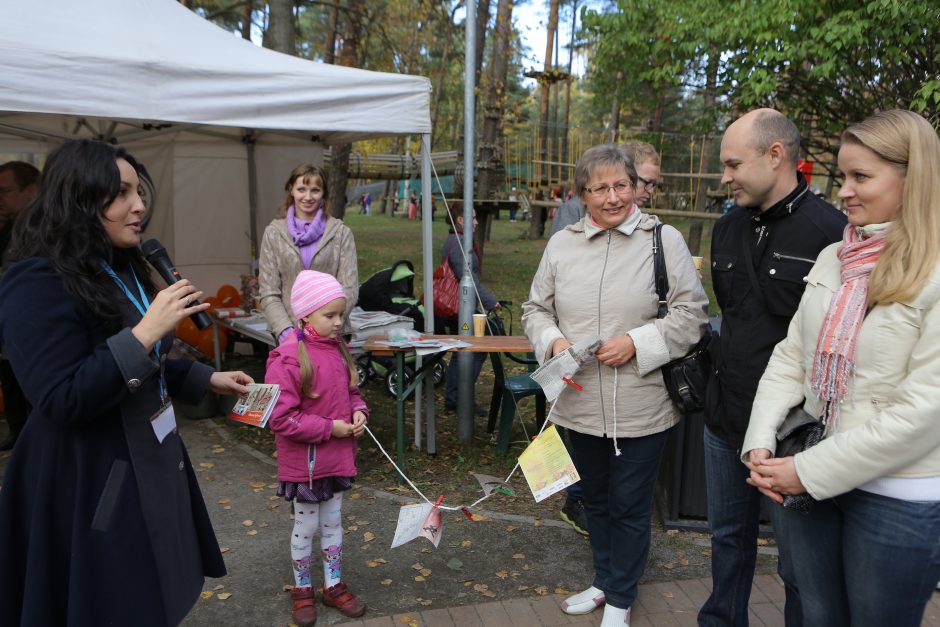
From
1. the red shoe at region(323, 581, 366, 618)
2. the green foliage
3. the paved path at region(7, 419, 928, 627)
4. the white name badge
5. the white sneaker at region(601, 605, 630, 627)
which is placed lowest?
the paved path at region(7, 419, 928, 627)

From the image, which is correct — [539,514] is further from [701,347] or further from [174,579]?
[174,579]

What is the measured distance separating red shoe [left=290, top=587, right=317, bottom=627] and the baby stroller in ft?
11.0

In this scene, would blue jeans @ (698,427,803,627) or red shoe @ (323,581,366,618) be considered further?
red shoe @ (323,581,366,618)

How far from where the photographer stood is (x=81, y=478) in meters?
1.76

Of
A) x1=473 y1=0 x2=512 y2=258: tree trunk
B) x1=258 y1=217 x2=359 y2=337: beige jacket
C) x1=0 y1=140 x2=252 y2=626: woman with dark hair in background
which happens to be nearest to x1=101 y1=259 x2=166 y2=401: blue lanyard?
x1=0 y1=140 x2=252 y2=626: woman with dark hair in background

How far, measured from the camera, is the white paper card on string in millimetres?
2680

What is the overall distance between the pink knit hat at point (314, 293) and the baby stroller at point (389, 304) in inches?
138

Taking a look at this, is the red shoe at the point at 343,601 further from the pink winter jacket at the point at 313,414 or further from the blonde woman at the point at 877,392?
the blonde woman at the point at 877,392

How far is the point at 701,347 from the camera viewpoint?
2.71 meters

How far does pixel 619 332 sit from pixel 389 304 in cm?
413

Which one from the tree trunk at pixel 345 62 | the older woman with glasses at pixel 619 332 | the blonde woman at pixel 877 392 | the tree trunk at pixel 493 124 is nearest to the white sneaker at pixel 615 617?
the older woman with glasses at pixel 619 332

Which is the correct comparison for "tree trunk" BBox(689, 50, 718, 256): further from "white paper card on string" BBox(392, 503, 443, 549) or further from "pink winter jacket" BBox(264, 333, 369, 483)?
"white paper card on string" BBox(392, 503, 443, 549)

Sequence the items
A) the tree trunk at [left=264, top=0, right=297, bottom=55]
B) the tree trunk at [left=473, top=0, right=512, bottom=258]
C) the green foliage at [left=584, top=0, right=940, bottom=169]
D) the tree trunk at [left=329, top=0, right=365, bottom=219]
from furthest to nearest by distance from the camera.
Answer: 1. the tree trunk at [left=473, top=0, right=512, bottom=258]
2. the tree trunk at [left=329, top=0, right=365, bottom=219]
3. the tree trunk at [left=264, top=0, right=297, bottom=55]
4. the green foliage at [left=584, top=0, right=940, bottom=169]

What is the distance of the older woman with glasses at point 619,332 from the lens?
2.63 metres
